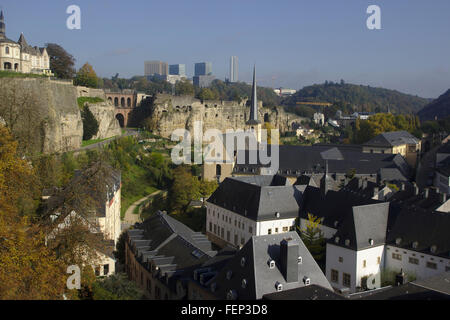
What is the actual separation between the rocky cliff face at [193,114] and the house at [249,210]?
123ft

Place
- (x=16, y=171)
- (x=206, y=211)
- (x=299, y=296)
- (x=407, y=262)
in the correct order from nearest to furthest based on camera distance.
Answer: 1. (x=299, y=296)
2. (x=16, y=171)
3. (x=407, y=262)
4. (x=206, y=211)

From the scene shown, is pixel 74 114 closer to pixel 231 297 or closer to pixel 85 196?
pixel 85 196

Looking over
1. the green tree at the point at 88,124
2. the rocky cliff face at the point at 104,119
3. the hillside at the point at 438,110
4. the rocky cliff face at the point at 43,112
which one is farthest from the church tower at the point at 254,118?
the hillside at the point at 438,110

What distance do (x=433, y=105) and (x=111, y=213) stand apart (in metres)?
140

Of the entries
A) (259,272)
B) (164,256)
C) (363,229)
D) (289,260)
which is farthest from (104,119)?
(289,260)

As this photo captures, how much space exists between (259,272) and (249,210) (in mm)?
14561

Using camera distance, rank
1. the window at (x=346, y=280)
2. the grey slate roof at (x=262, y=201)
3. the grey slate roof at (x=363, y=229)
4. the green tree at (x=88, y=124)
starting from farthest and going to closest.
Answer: the green tree at (x=88, y=124)
the grey slate roof at (x=262, y=201)
the grey slate roof at (x=363, y=229)
the window at (x=346, y=280)

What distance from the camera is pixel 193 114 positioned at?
76875mm

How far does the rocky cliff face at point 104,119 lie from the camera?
58.5 m

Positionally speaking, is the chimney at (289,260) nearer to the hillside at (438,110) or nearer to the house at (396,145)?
the house at (396,145)

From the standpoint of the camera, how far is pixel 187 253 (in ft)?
74.9

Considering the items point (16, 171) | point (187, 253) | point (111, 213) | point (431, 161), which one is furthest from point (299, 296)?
point (431, 161)

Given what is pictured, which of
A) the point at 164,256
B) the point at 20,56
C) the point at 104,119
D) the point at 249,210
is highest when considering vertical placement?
the point at 20,56

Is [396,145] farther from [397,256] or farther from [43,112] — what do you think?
[43,112]
